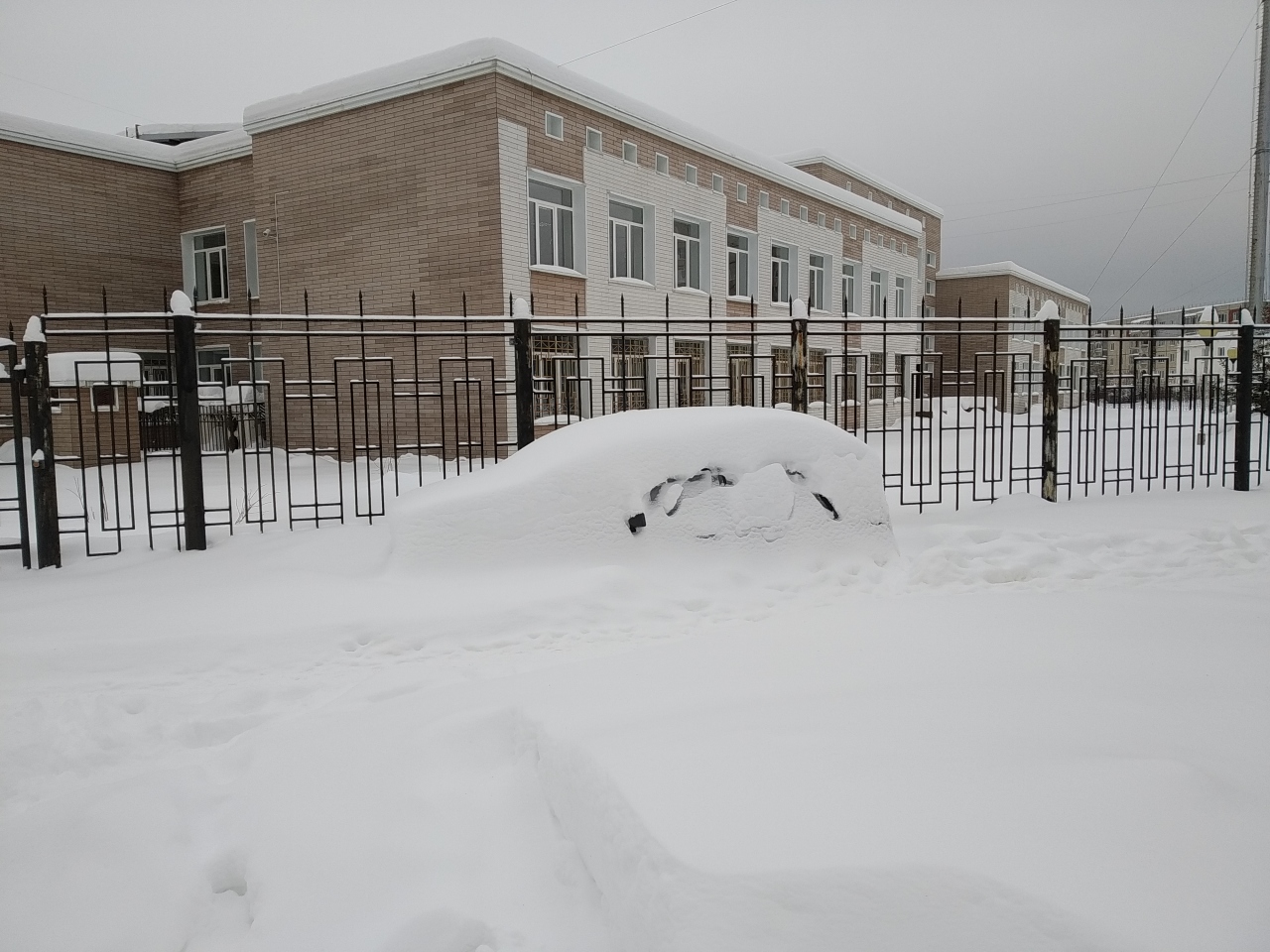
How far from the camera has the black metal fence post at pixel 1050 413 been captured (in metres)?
7.98

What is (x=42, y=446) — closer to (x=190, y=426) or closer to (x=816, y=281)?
(x=190, y=426)

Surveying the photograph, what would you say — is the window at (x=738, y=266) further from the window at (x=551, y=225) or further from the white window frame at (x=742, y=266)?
the window at (x=551, y=225)

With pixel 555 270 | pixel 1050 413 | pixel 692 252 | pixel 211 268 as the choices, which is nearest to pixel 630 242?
pixel 692 252

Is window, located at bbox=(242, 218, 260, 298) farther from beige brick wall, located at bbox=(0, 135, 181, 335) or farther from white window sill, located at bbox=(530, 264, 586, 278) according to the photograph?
white window sill, located at bbox=(530, 264, 586, 278)

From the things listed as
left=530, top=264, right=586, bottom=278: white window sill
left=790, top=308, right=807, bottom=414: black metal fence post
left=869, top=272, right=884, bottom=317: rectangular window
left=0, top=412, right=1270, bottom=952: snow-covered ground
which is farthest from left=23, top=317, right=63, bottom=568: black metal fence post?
left=869, top=272, right=884, bottom=317: rectangular window

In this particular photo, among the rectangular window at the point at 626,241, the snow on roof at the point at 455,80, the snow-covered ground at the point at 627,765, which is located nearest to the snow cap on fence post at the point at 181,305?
the snow-covered ground at the point at 627,765

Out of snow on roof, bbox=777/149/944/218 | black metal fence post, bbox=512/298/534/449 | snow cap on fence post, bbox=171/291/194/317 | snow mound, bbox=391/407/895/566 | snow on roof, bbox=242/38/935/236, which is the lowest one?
snow mound, bbox=391/407/895/566

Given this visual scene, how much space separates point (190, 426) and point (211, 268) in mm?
14578

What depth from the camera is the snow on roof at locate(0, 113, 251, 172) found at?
51.5 ft

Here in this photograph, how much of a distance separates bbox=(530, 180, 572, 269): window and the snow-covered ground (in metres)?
10.4

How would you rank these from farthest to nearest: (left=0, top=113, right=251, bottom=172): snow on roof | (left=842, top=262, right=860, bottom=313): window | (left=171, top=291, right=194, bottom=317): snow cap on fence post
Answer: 1. (left=842, top=262, right=860, bottom=313): window
2. (left=0, top=113, right=251, bottom=172): snow on roof
3. (left=171, top=291, right=194, bottom=317): snow cap on fence post

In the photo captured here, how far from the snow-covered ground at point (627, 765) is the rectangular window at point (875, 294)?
22.7 meters

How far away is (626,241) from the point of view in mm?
16750

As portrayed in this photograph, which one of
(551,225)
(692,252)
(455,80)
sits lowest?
(551,225)
